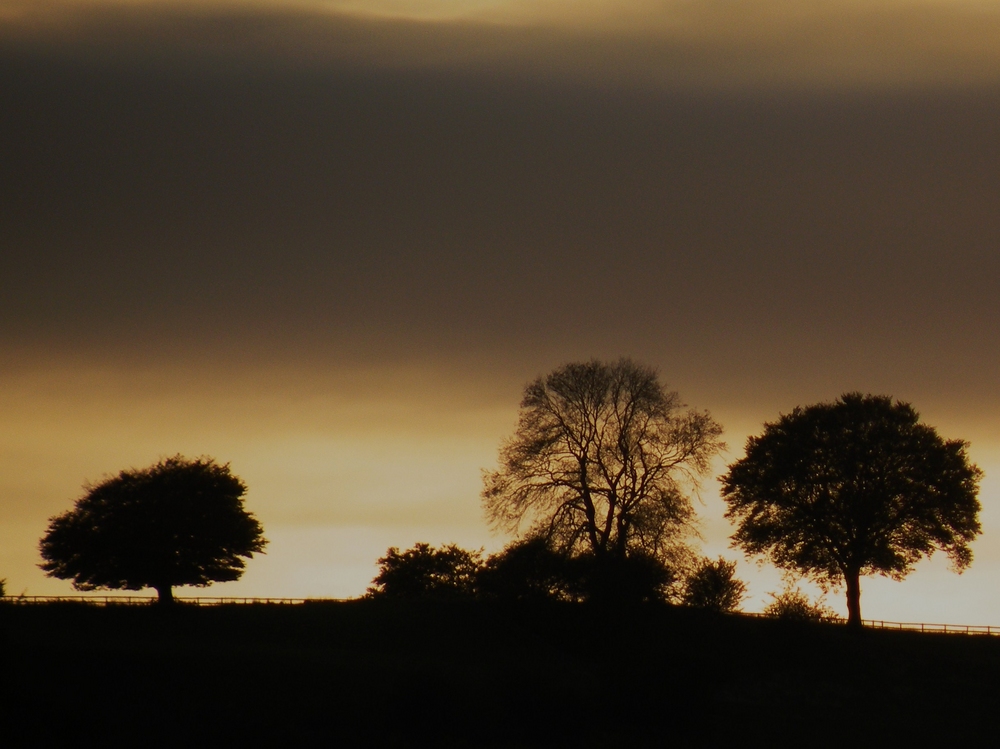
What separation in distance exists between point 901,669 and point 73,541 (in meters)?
43.0

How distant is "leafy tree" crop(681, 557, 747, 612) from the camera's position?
81.6m

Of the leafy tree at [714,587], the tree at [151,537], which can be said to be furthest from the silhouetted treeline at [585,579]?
the tree at [151,537]

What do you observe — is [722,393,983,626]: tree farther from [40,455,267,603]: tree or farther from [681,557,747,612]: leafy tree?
[40,455,267,603]: tree

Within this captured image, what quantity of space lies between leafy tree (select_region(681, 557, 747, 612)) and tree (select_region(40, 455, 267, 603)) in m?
23.9

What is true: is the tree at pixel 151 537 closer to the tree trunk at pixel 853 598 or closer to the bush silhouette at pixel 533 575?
the bush silhouette at pixel 533 575

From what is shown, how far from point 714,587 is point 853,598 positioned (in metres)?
7.36

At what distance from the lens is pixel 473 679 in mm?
65875

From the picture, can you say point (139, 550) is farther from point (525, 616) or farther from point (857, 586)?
point (857, 586)

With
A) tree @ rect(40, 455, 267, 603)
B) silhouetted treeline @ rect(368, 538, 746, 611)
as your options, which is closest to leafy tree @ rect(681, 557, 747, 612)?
silhouetted treeline @ rect(368, 538, 746, 611)

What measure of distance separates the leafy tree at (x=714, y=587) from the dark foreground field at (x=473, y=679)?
1.82 meters

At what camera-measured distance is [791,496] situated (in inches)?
3408

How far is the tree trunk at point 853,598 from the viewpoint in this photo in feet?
279

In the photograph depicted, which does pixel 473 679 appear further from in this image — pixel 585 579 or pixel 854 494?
pixel 854 494

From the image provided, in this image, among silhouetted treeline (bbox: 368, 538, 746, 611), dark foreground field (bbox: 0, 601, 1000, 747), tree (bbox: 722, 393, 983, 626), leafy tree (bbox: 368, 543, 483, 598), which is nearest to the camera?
dark foreground field (bbox: 0, 601, 1000, 747)
